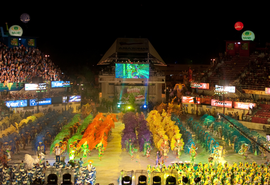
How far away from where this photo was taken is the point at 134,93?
35000 millimetres

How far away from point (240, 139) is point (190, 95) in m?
15.1

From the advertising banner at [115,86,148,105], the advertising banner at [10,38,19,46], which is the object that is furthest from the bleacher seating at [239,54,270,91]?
the advertising banner at [10,38,19,46]

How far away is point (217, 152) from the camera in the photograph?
49.7 feet

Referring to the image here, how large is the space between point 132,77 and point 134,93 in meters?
2.17

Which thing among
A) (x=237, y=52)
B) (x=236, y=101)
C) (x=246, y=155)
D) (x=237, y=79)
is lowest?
(x=246, y=155)

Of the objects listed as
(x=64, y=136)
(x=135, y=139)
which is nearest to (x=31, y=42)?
(x=64, y=136)

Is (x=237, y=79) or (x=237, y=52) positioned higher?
(x=237, y=52)

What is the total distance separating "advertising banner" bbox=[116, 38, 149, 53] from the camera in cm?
3559

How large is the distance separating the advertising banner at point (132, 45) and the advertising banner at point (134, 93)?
4579mm

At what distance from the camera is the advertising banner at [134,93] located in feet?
115

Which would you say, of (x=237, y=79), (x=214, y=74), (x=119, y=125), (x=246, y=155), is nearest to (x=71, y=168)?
(x=246, y=155)

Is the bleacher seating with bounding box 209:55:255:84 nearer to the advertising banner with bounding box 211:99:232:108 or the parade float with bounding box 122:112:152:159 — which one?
the advertising banner with bounding box 211:99:232:108

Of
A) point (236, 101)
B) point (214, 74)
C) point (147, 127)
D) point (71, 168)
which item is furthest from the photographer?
point (214, 74)

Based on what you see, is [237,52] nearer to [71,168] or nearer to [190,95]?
[190,95]
